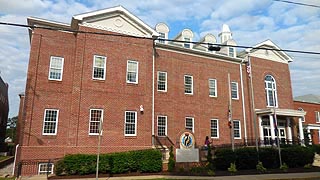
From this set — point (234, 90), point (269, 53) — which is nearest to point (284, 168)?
point (234, 90)

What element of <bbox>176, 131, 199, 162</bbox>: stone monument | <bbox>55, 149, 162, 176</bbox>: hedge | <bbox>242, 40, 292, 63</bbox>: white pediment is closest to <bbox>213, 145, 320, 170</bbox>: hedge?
<bbox>176, 131, 199, 162</bbox>: stone monument

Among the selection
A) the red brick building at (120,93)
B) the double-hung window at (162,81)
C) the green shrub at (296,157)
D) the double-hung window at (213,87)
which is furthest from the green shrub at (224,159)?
the double-hung window at (213,87)

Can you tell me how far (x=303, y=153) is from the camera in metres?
22.6

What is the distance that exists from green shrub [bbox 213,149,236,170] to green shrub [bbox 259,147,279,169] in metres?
2.94

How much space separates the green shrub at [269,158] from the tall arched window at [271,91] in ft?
42.5

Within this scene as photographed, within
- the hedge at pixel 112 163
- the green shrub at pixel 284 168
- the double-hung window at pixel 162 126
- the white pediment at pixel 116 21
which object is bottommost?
the green shrub at pixel 284 168

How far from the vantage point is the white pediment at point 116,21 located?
908 inches

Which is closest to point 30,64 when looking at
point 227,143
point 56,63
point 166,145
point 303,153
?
point 56,63

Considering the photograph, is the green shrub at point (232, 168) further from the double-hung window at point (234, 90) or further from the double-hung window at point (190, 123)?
the double-hung window at point (234, 90)

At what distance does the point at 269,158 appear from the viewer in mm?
21562

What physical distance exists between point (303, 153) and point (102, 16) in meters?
20.5

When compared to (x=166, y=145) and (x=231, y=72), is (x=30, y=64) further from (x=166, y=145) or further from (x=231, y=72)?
(x=231, y=72)

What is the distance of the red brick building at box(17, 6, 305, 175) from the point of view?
21.3 m

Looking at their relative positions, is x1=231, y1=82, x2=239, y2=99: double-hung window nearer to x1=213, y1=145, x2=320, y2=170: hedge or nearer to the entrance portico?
the entrance portico
